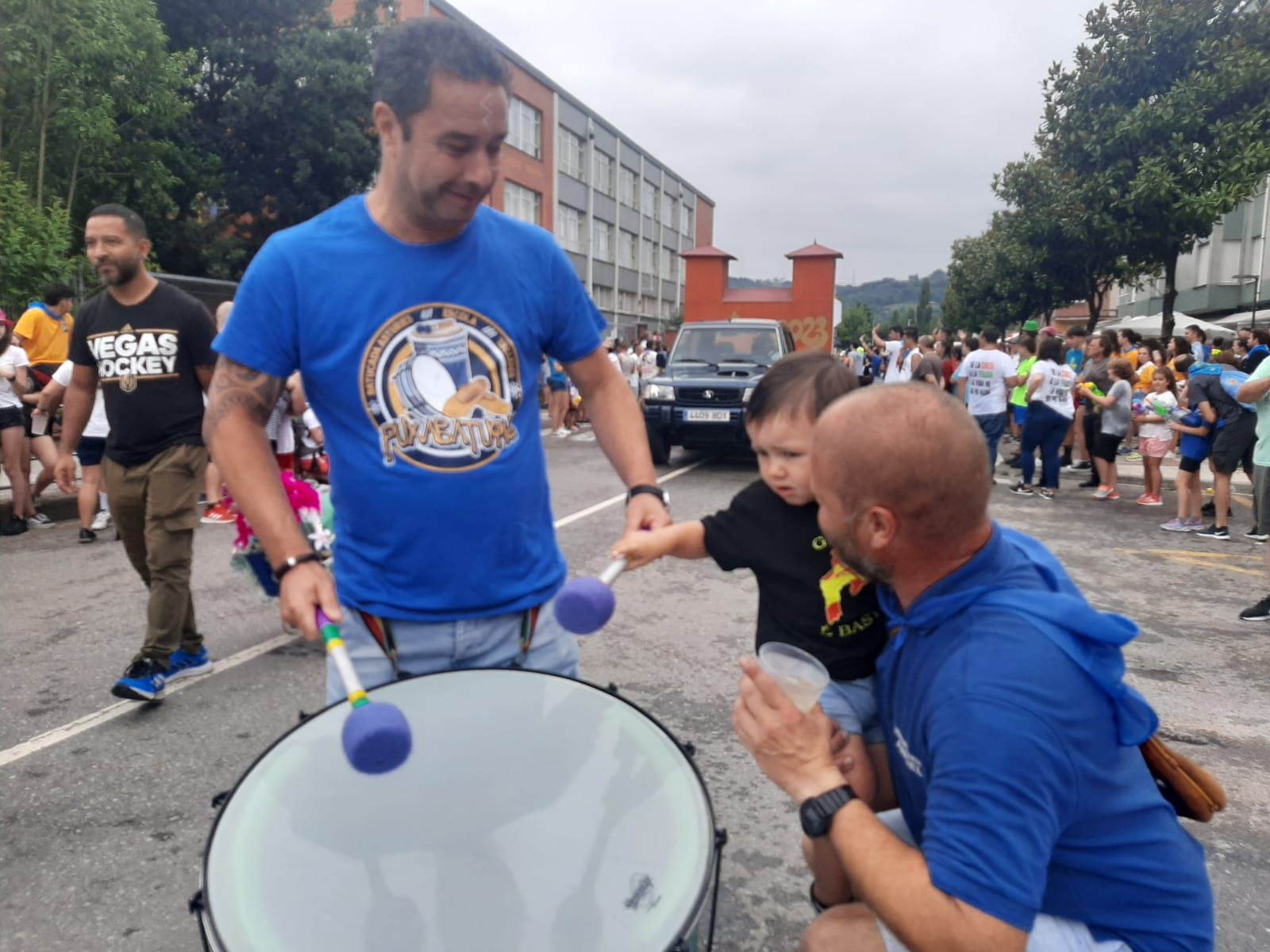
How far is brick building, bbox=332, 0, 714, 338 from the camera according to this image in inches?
1433

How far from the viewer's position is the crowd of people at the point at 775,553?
1.25m

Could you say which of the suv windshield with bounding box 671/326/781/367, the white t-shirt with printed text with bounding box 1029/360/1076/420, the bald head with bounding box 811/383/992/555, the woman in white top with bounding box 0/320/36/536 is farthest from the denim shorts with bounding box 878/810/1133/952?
the suv windshield with bounding box 671/326/781/367

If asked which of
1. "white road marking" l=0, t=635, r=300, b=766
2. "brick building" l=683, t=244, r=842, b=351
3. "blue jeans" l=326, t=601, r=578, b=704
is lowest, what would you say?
"white road marking" l=0, t=635, r=300, b=766

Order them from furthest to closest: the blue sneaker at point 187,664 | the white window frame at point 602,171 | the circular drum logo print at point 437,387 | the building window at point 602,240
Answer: the building window at point 602,240
the white window frame at point 602,171
the blue sneaker at point 187,664
the circular drum logo print at point 437,387

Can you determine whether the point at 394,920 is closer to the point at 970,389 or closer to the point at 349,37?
the point at 970,389

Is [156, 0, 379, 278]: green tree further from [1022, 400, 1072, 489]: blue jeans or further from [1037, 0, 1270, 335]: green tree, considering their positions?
[1022, 400, 1072, 489]: blue jeans

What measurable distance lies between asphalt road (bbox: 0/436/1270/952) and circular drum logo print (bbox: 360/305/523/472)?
149cm

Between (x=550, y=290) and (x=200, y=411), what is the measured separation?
2540 millimetres

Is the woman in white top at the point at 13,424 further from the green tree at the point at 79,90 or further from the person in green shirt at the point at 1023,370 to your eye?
the person in green shirt at the point at 1023,370

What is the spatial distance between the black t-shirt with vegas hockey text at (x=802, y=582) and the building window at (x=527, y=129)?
3548cm

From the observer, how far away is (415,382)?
179cm

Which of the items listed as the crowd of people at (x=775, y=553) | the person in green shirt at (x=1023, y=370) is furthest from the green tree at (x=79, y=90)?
the crowd of people at (x=775, y=553)

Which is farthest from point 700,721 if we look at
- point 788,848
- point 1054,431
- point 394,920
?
point 1054,431

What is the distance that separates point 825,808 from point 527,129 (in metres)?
38.9
